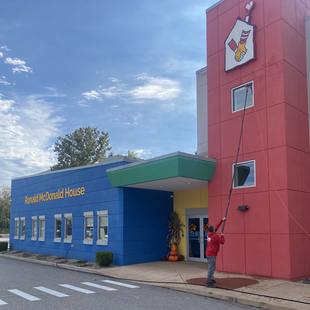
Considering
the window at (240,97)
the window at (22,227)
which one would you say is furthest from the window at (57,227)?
A: the window at (240,97)

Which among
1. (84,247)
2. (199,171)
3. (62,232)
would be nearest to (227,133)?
(199,171)

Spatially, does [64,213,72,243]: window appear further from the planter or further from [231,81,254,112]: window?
[231,81,254,112]: window

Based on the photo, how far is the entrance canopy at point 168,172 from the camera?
1351 cm

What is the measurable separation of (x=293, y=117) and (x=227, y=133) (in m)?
2.59

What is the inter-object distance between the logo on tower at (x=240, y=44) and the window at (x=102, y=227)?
918 centimetres

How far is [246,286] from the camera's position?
34.8ft

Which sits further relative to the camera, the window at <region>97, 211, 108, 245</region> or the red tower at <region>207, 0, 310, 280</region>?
the window at <region>97, 211, 108, 245</region>

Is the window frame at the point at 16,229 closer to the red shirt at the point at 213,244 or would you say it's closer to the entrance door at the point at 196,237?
the entrance door at the point at 196,237

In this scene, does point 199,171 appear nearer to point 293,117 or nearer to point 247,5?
point 293,117

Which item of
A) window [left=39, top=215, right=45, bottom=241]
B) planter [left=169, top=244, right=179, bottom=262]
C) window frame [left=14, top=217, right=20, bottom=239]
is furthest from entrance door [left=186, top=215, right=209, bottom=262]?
window frame [left=14, top=217, right=20, bottom=239]

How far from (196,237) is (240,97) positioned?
7.34m

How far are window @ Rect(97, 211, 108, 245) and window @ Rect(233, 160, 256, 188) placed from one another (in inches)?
277

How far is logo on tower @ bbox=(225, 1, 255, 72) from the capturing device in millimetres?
13677

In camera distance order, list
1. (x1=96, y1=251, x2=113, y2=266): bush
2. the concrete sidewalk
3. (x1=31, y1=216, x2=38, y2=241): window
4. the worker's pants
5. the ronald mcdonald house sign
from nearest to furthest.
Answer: the concrete sidewalk < the worker's pants < (x1=96, y1=251, x2=113, y2=266): bush < the ronald mcdonald house sign < (x1=31, y1=216, x2=38, y2=241): window
